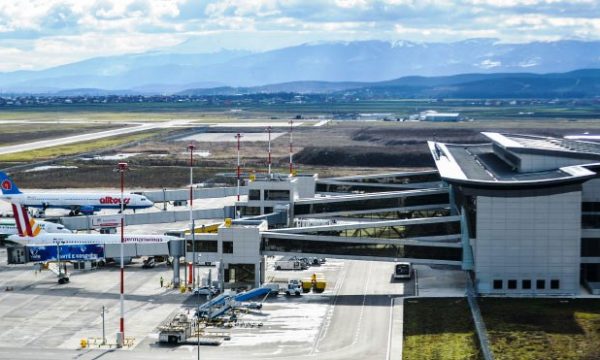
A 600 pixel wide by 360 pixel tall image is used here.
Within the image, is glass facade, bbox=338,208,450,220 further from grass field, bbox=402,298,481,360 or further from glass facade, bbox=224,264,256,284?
grass field, bbox=402,298,481,360

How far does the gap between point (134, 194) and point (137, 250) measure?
50423mm

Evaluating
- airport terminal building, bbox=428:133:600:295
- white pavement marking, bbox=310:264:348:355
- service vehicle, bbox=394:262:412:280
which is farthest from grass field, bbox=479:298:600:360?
service vehicle, bbox=394:262:412:280

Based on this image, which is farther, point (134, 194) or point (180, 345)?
point (134, 194)

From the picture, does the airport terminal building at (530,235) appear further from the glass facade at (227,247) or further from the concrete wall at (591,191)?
the glass facade at (227,247)

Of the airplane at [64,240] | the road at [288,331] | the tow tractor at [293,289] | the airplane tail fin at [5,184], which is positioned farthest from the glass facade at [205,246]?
the airplane tail fin at [5,184]

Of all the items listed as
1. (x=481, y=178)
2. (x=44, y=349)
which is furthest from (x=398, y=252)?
(x=44, y=349)

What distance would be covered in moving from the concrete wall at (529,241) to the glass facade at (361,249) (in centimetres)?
402

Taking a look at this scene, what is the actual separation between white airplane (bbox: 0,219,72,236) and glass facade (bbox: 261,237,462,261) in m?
33.8

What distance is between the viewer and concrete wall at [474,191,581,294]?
8438 cm

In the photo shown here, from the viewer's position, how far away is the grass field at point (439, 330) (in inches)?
2635

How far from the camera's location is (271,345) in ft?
232

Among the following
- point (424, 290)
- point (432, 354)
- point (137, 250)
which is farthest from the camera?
point (137, 250)

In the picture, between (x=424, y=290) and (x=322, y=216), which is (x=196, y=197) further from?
(x=424, y=290)

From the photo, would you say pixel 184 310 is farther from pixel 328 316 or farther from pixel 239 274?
pixel 328 316
